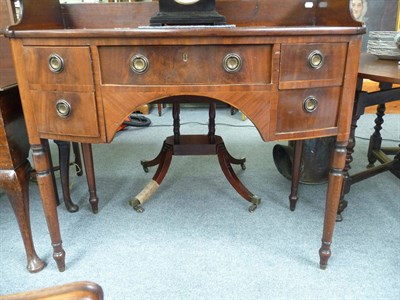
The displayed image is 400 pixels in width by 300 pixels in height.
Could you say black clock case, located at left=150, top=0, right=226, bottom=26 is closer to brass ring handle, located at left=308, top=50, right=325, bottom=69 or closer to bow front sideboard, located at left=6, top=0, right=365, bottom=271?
bow front sideboard, located at left=6, top=0, right=365, bottom=271

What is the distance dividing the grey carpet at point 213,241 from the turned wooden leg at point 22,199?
54 millimetres

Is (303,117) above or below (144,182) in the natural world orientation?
above

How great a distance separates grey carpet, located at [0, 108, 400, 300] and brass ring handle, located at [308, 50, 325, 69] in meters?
0.71

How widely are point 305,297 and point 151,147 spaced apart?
1566mm

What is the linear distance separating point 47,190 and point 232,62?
708mm

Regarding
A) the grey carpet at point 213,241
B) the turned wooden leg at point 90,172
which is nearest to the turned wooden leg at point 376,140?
the grey carpet at point 213,241

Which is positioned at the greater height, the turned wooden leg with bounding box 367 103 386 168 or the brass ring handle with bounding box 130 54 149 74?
the brass ring handle with bounding box 130 54 149 74

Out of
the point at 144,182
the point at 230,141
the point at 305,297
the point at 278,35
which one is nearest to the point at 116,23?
the point at 278,35

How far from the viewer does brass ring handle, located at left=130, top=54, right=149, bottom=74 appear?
3.03 ft

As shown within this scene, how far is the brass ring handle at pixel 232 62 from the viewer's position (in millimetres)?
922

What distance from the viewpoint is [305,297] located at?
1.11 metres

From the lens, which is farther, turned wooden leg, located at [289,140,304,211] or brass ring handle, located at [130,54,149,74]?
turned wooden leg, located at [289,140,304,211]

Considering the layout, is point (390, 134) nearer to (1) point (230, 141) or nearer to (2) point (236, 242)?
(1) point (230, 141)

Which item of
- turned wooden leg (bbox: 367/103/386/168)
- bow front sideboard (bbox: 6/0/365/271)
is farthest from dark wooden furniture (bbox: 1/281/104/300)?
turned wooden leg (bbox: 367/103/386/168)
